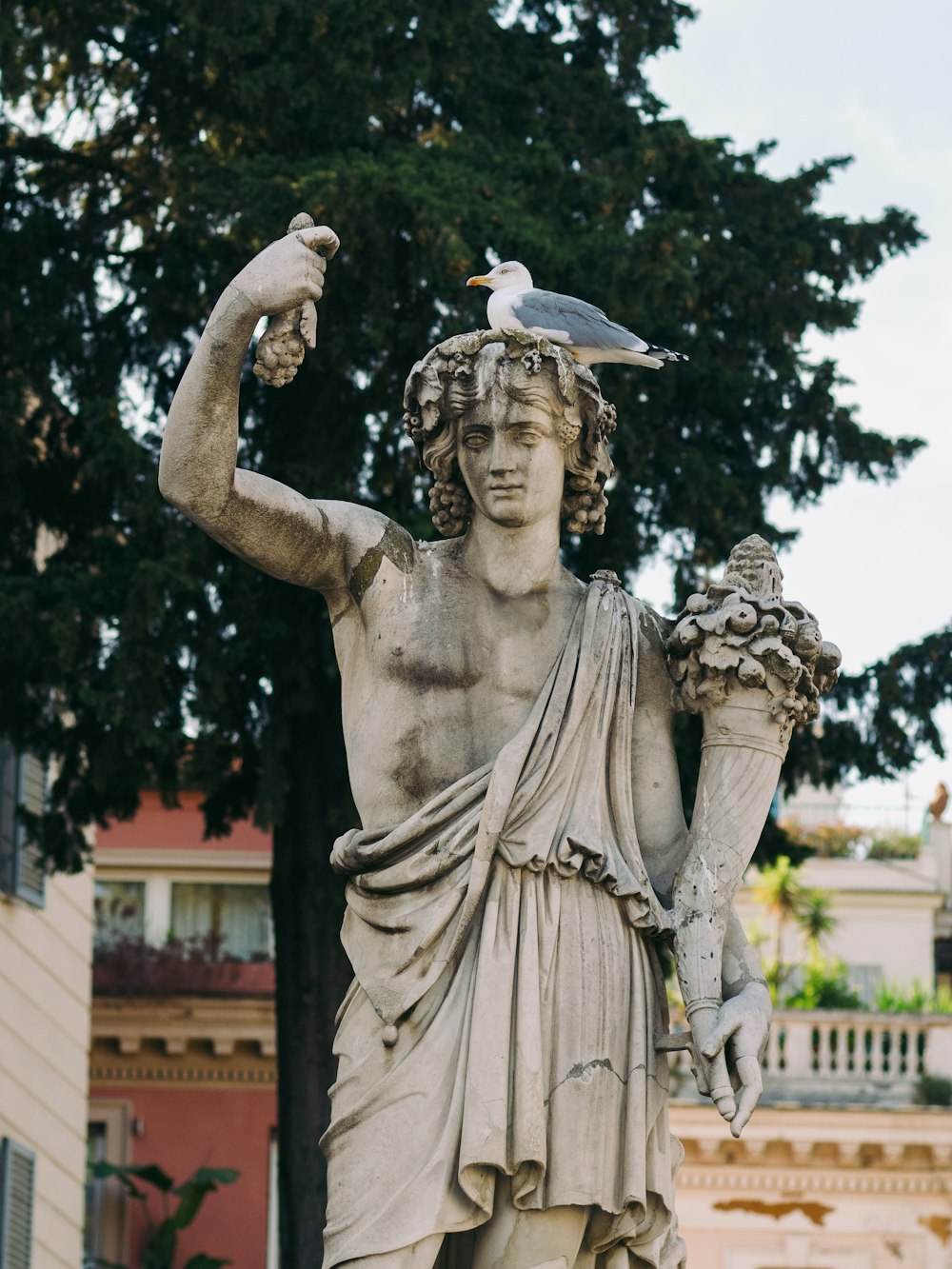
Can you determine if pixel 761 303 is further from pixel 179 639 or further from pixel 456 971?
pixel 456 971

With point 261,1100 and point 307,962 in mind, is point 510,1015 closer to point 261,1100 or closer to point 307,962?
point 307,962

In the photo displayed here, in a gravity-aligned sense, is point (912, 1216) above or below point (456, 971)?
below

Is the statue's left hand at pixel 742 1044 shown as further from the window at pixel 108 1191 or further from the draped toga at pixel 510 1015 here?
the window at pixel 108 1191

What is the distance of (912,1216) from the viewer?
38.3 metres

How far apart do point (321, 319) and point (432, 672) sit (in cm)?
1275

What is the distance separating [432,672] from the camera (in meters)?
6.79

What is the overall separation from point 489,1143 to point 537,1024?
0.28 meters

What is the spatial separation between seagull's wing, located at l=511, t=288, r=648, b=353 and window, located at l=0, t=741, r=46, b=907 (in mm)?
16507

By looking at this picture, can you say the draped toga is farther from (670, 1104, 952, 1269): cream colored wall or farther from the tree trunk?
(670, 1104, 952, 1269): cream colored wall

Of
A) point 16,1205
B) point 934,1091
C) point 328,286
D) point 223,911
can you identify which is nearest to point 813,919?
point 934,1091

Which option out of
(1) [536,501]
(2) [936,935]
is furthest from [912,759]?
(2) [936,935]

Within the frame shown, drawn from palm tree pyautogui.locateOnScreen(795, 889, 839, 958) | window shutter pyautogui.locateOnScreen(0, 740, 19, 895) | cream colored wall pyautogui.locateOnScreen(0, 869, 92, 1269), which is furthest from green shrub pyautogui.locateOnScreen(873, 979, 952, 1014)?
window shutter pyautogui.locateOnScreen(0, 740, 19, 895)

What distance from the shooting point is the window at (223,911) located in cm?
4366

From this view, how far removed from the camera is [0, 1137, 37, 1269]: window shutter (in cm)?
2491
